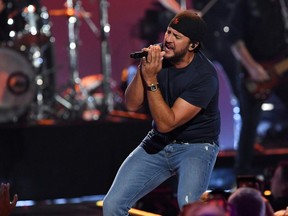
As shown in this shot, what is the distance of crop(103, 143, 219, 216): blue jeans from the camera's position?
20.4 ft

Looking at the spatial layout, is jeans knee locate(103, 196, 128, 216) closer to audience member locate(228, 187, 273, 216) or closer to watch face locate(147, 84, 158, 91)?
watch face locate(147, 84, 158, 91)

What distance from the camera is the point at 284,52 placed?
37.8ft

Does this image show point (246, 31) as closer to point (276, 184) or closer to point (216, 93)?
point (276, 184)

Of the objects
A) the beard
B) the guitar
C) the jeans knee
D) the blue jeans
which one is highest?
the beard

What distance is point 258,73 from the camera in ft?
35.9


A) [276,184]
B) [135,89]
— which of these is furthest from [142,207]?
[135,89]

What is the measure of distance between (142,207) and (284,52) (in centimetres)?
375

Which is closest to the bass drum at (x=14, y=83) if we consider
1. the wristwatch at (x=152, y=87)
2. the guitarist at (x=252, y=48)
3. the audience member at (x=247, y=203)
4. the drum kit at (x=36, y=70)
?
the drum kit at (x=36, y=70)

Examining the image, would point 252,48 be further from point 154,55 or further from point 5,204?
point 5,204

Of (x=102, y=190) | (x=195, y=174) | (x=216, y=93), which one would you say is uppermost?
(x=216, y=93)

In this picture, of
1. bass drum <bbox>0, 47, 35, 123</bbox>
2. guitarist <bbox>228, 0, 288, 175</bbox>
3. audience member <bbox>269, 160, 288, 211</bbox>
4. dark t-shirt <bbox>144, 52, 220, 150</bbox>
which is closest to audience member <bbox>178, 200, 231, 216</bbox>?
dark t-shirt <bbox>144, 52, 220, 150</bbox>

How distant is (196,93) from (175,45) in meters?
0.37

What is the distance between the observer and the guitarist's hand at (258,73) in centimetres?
1089

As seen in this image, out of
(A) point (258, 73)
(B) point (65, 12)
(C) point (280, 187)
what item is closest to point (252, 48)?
(A) point (258, 73)
